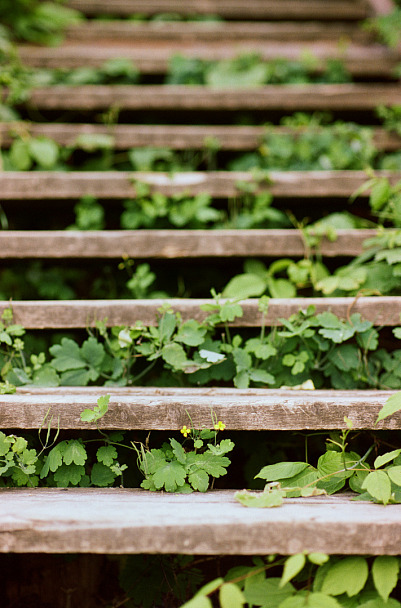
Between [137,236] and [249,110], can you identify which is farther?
[249,110]

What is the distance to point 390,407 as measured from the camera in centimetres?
108

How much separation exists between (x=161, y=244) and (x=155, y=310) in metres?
0.34

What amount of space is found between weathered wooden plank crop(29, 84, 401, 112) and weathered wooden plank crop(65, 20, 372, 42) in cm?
86

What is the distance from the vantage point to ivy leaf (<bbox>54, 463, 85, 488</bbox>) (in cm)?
115

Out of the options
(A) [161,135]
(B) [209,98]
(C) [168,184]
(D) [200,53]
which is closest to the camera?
(C) [168,184]

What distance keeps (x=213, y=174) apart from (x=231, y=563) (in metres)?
1.41

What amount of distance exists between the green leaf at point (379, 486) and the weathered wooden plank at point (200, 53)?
236 cm

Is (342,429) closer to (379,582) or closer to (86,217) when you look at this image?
(379,582)

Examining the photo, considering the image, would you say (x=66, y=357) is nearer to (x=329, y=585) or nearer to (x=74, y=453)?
(x=74, y=453)

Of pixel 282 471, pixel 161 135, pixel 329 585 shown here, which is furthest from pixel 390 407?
pixel 161 135

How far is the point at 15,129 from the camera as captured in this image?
2.05 m

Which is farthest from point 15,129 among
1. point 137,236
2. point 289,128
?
point 289,128

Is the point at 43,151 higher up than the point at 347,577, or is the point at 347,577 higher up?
the point at 43,151

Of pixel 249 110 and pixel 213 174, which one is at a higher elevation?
pixel 249 110
